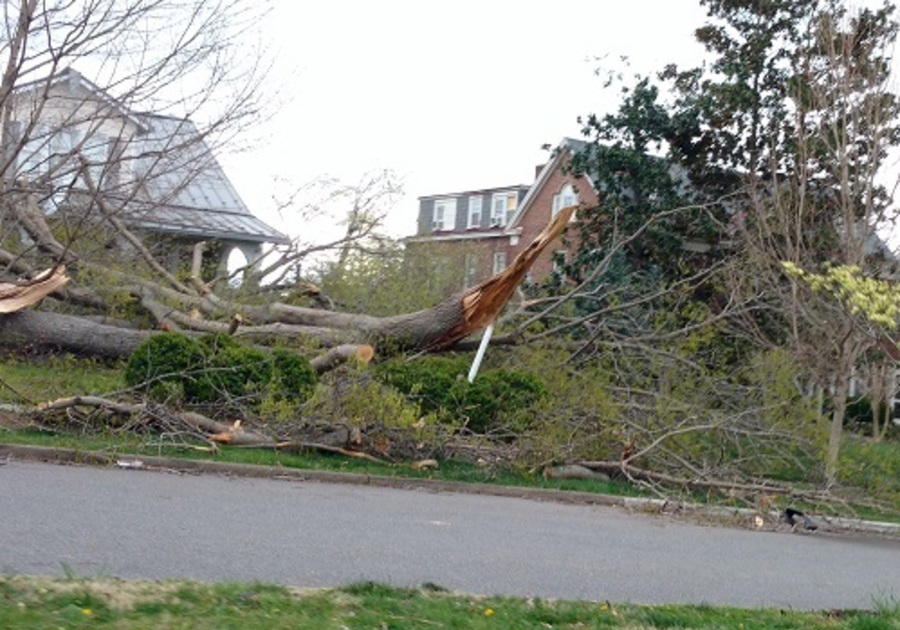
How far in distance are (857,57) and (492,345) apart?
7.18m

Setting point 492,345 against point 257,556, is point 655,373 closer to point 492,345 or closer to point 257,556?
point 492,345

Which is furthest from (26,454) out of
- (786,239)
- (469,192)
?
(469,192)

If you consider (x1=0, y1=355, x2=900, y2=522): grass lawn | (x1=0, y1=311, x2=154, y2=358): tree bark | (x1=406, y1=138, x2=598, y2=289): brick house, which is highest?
(x1=406, y1=138, x2=598, y2=289): brick house

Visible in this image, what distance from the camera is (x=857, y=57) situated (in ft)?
64.1

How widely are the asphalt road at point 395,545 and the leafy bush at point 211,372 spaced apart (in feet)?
6.63

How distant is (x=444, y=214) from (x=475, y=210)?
2374 millimetres

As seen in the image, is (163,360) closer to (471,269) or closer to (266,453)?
(266,453)

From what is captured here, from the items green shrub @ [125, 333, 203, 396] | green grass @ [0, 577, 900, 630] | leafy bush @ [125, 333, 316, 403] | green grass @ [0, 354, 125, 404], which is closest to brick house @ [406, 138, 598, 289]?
green grass @ [0, 354, 125, 404]

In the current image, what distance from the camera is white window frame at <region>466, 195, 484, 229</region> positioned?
5338cm

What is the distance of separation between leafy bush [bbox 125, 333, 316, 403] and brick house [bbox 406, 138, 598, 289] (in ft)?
Result: 25.4

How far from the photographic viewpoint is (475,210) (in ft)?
176

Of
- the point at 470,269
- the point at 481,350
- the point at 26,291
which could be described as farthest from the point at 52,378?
the point at 470,269

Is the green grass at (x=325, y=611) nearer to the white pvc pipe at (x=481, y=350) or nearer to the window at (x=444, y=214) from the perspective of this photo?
the white pvc pipe at (x=481, y=350)

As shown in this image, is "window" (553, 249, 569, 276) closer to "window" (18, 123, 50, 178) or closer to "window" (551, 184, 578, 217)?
"window" (18, 123, 50, 178)
